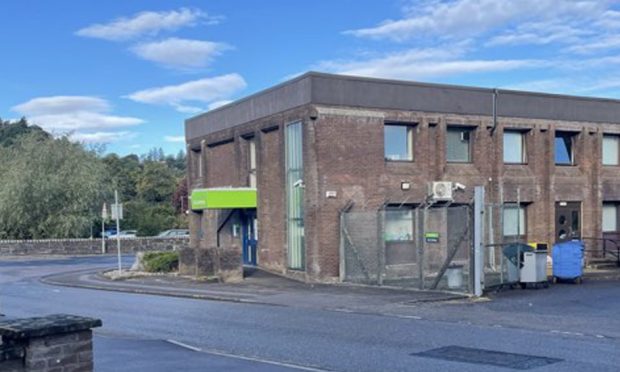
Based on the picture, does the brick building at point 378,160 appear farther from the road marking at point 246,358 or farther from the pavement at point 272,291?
the road marking at point 246,358

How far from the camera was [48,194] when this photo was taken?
48.8m

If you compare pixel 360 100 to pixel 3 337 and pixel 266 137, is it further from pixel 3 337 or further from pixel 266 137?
pixel 3 337

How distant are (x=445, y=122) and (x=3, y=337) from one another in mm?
22210

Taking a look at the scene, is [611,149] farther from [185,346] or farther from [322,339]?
[185,346]

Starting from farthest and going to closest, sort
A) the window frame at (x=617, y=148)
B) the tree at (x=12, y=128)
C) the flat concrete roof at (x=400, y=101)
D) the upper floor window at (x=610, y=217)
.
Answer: the tree at (x=12, y=128)
the upper floor window at (x=610, y=217)
the window frame at (x=617, y=148)
the flat concrete roof at (x=400, y=101)

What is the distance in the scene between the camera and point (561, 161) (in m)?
29.8

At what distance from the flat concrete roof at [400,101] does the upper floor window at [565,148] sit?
809mm

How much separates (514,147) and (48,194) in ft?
105

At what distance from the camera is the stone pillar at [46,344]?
5031mm

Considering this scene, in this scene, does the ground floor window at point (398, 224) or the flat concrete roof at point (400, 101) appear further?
the ground floor window at point (398, 224)

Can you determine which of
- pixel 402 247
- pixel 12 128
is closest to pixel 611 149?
pixel 402 247

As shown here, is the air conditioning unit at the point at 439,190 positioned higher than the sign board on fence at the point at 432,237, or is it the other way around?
the air conditioning unit at the point at 439,190

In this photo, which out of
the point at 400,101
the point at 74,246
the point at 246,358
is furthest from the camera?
the point at 74,246

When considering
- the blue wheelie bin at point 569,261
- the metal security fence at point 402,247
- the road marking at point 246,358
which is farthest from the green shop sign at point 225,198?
the road marking at point 246,358
